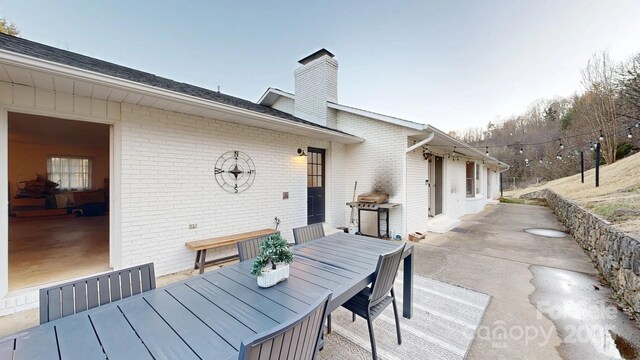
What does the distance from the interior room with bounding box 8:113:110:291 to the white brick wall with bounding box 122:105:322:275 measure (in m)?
0.93

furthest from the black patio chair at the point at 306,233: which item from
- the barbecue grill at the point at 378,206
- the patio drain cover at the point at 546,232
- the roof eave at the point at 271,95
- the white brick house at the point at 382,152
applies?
the patio drain cover at the point at 546,232

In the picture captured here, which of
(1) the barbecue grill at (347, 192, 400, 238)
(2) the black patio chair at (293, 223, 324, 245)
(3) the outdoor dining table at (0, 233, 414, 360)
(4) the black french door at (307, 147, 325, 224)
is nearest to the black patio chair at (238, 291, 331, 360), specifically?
(3) the outdoor dining table at (0, 233, 414, 360)

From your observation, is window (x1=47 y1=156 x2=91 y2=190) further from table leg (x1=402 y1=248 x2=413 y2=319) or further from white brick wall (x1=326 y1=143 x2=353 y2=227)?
table leg (x1=402 y1=248 x2=413 y2=319)

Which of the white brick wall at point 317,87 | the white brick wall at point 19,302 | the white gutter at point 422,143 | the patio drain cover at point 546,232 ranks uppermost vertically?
the white brick wall at point 317,87

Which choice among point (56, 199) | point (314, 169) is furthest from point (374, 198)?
point (56, 199)

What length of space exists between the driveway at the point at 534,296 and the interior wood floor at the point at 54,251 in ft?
17.7

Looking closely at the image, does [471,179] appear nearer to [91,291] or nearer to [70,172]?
[91,291]

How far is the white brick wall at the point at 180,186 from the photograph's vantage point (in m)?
3.64

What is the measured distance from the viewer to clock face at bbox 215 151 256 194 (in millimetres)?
4664

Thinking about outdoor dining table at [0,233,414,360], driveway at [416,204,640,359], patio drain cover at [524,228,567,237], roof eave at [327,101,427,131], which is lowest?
patio drain cover at [524,228,567,237]

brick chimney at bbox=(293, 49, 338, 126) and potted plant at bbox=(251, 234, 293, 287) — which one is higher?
brick chimney at bbox=(293, 49, 338, 126)

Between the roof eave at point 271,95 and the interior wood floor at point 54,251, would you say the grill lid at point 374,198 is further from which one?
the interior wood floor at point 54,251

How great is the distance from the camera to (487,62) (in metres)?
8.72

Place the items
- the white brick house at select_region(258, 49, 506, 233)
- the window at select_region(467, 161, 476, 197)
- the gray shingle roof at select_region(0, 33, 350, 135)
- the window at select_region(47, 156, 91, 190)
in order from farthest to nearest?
1. the window at select_region(467, 161, 476, 197)
2. the window at select_region(47, 156, 91, 190)
3. the white brick house at select_region(258, 49, 506, 233)
4. the gray shingle roof at select_region(0, 33, 350, 135)
